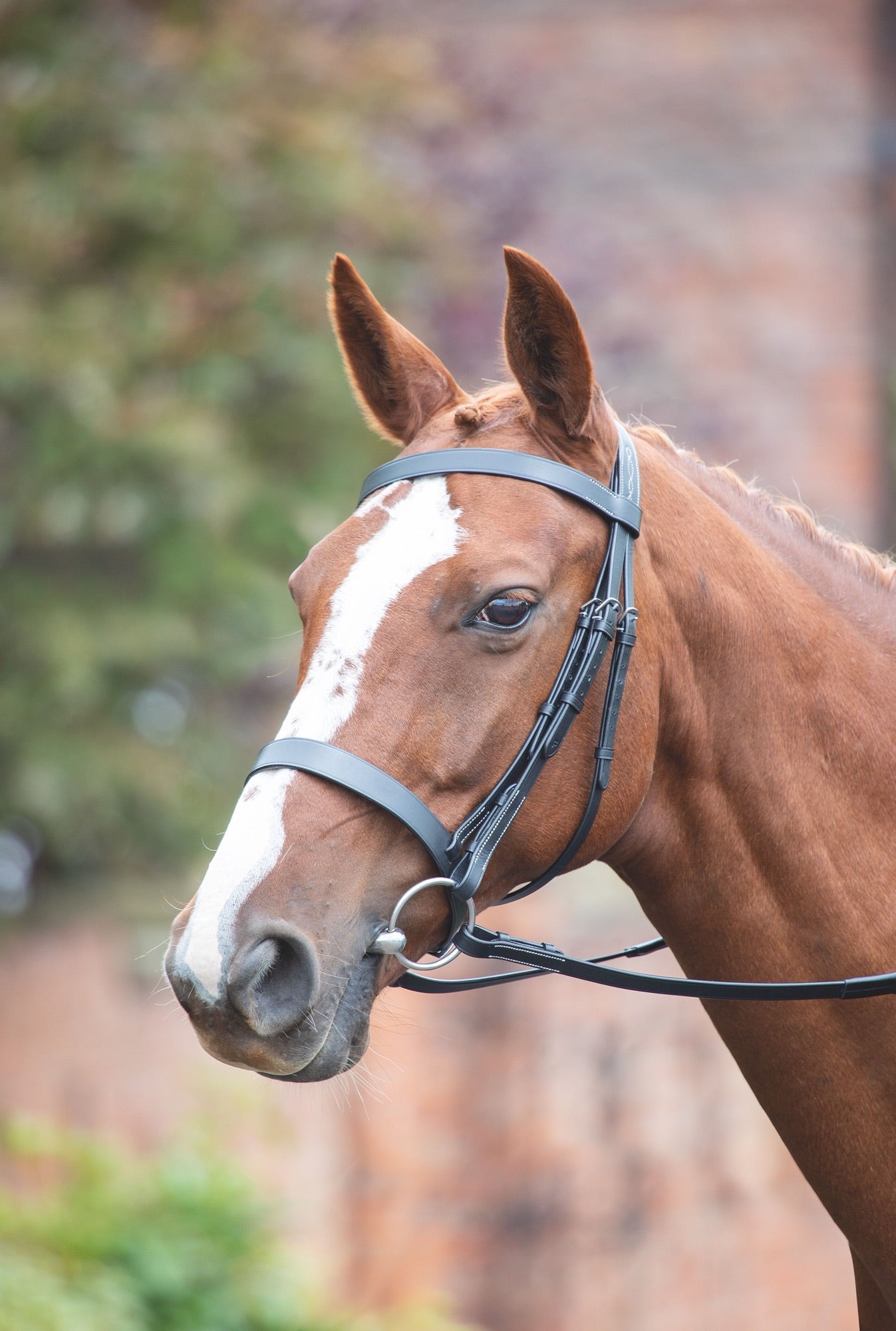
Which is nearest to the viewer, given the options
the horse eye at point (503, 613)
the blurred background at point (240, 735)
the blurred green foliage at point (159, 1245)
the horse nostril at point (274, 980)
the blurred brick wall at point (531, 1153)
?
the horse nostril at point (274, 980)

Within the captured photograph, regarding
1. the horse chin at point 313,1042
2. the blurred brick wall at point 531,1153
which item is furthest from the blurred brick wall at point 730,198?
the horse chin at point 313,1042

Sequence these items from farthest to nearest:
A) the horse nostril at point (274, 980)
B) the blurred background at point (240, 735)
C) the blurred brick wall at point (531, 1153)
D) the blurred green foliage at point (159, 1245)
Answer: the blurred brick wall at point (531, 1153) → the blurred background at point (240, 735) → the blurred green foliage at point (159, 1245) → the horse nostril at point (274, 980)

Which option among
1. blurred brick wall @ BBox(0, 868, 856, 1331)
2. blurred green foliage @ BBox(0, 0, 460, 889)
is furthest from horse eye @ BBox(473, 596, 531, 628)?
blurred brick wall @ BBox(0, 868, 856, 1331)

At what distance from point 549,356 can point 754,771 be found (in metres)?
0.89

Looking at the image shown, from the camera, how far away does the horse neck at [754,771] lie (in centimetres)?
221

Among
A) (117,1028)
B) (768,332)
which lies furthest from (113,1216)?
(768,332)

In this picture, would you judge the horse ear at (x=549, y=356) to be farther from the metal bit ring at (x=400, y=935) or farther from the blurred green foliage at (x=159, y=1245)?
the blurred green foliage at (x=159, y=1245)

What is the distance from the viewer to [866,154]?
1137 centimetres

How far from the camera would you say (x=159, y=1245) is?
17.2ft

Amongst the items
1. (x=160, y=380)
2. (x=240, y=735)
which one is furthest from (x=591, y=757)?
(x=240, y=735)

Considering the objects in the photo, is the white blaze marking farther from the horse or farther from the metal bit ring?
the metal bit ring

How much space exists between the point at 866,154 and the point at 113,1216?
1115cm

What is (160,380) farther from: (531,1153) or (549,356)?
(531,1153)

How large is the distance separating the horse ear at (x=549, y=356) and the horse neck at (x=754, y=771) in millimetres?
194
